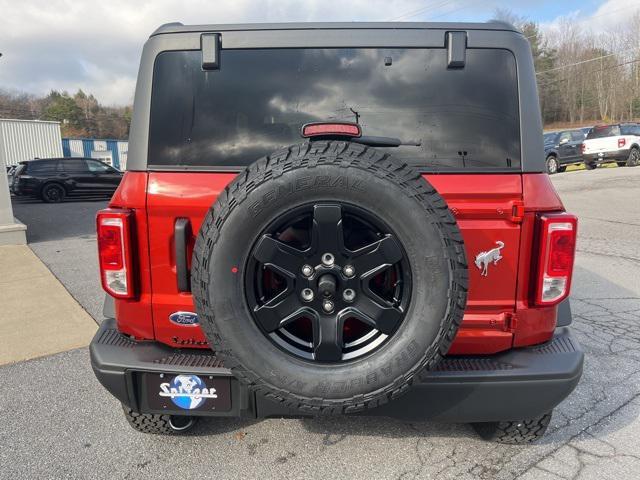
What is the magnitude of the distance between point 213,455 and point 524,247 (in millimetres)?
1891

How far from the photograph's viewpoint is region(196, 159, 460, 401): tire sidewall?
1781 millimetres

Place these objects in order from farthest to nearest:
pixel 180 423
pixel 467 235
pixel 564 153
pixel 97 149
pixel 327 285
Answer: pixel 97 149
pixel 564 153
pixel 180 423
pixel 467 235
pixel 327 285

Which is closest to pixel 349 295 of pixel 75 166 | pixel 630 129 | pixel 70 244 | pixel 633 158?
pixel 70 244

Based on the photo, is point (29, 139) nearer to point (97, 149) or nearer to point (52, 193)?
point (97, 149)

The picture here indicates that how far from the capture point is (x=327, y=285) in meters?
1.85

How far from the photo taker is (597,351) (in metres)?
3.79

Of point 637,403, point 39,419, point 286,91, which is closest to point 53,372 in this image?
point 39,419

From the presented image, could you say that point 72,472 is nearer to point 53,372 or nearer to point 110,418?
point 110,418

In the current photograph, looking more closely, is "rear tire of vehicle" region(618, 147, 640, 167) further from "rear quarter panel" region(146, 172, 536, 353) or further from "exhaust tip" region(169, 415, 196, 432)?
"exhaust tip" region(169, 415, 196, 432)

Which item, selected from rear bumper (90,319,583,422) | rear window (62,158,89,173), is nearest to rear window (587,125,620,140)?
rear window (62,158,89,173)

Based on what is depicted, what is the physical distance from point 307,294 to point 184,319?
0.66m

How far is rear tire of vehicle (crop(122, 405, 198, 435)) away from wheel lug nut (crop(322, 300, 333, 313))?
47.8 inches

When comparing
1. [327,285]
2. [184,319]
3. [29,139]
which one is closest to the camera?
[327,285]

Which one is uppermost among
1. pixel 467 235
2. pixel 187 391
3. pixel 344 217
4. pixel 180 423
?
pixel 344 217
